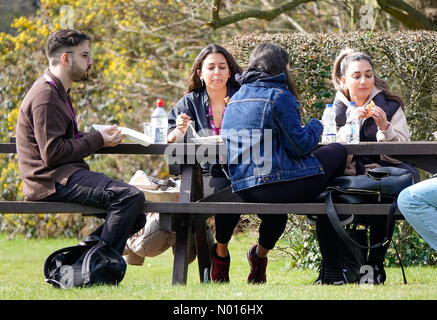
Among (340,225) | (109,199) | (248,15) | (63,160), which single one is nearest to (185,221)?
(109,199)

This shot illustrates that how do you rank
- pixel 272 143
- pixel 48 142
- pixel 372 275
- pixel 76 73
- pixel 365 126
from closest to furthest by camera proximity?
pixel 48 142, pixel 272 143, pixel 76 73, pixel 372 275, pixel 365 126

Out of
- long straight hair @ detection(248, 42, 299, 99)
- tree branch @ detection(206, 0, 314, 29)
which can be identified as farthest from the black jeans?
tree branch @ detection(206, 0, 314, 29)

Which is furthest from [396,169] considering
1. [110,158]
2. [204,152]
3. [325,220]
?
[110,158]

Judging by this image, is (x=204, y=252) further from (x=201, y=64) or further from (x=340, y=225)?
(x=201, y=64)

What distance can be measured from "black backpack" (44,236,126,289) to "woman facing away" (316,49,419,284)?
1400mm

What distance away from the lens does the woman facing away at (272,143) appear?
4.92 metres

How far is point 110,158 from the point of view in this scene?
1120 centimetres

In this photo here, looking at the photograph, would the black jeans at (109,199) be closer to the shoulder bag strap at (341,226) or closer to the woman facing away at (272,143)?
the woman facing away at (272,143)

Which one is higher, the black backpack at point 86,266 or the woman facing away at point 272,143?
the woman facing away at point 272,143

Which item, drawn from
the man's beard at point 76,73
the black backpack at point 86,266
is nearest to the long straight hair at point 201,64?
the man's beard at point 76,73

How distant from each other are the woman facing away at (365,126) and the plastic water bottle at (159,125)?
1216mm

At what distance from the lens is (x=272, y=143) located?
494cm

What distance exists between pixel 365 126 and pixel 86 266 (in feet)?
7.32

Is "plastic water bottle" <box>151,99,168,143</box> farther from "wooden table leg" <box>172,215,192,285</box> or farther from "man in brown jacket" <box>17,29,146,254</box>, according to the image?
"wooden table leg" <box>172,215,192,285</box>
